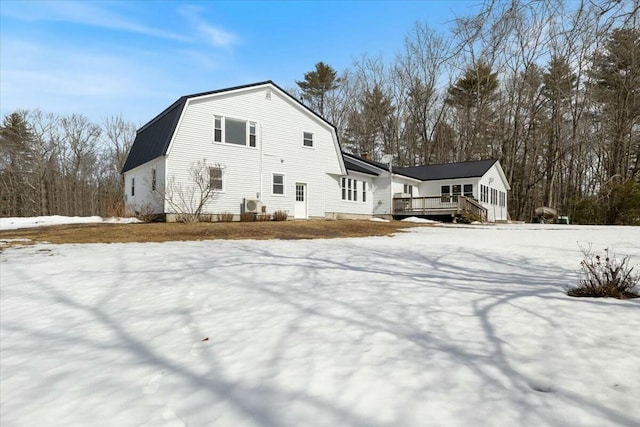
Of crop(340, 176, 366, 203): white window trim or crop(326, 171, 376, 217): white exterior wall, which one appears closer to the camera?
crop(326, 171, 376, 217): white exterior wall

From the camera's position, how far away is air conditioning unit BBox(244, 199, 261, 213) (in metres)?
17.3

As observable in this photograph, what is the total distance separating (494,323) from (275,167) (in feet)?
54.3

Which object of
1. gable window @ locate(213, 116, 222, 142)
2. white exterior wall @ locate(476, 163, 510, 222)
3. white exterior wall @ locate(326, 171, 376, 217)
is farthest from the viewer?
white exterior wall @ locate(476, 163, 510, 222)

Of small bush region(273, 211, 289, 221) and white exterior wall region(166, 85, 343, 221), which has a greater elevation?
white exterior wall region(166, 85, 343, 221)

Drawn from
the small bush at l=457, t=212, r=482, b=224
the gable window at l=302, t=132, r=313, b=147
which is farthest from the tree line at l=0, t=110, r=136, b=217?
the small bush at l=457, t=212, r=482, b=224

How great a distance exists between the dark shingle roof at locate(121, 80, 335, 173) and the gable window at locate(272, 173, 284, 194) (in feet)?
16.0

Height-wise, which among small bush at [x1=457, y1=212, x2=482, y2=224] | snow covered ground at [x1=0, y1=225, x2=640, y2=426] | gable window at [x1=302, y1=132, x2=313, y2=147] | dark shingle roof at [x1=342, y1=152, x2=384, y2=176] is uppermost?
gable window at [x1=302, y1=132, x2=313, y2=147]

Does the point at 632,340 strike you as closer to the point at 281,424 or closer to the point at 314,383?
the point at 314,383

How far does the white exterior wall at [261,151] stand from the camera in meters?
16.2

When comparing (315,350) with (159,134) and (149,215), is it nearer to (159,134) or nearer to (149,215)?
(149,215)

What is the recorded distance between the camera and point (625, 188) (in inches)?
765

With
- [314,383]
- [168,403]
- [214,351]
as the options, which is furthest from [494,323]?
[168,403]

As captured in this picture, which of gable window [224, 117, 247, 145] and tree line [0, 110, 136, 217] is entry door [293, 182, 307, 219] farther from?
tree line [0, 110, 136, 217]

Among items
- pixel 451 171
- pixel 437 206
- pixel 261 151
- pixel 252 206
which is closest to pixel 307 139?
pixel 261 151
